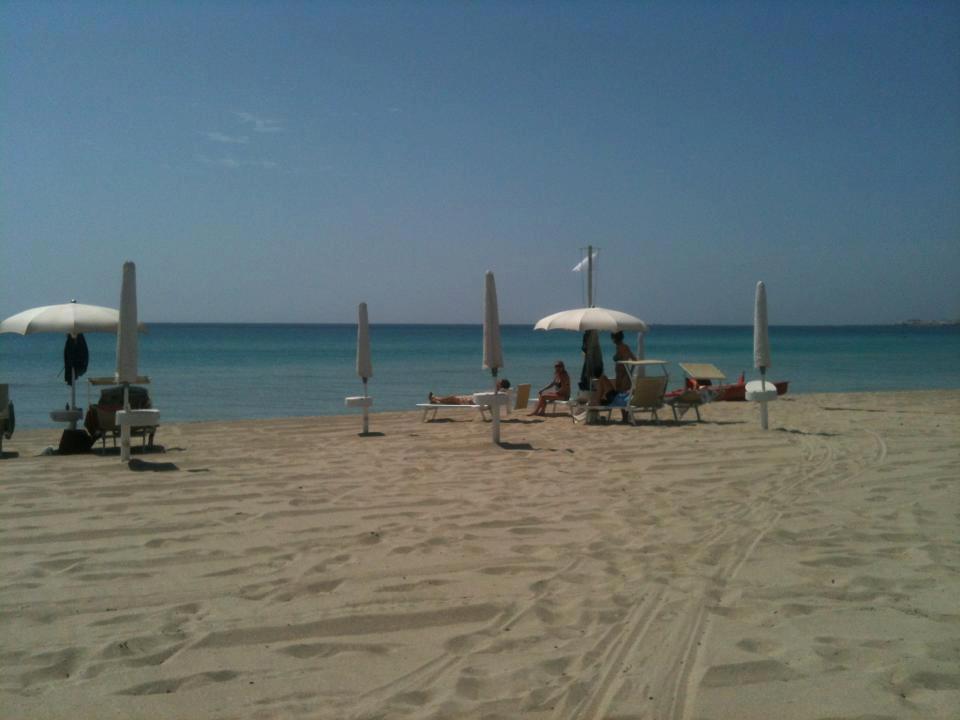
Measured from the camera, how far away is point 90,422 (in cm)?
919

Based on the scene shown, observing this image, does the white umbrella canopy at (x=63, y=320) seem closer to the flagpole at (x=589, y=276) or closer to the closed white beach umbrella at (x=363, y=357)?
the closed white beach umbrella at (x=363, y=357)

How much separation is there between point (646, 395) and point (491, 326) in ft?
10.7

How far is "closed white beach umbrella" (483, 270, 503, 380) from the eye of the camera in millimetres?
9211

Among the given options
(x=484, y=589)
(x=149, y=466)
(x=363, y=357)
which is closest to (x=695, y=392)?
(x=363, y=357)

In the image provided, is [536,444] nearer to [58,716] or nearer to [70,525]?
[70,525]

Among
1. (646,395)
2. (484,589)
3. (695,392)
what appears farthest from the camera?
(695,392)

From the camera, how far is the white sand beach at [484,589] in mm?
3086

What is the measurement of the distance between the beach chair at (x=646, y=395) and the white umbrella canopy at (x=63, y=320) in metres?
6.62

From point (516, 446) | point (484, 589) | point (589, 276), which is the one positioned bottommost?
point (484, 589)

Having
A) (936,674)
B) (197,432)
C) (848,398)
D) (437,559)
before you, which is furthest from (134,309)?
(848,398)

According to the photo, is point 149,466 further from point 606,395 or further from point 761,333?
point 761,333

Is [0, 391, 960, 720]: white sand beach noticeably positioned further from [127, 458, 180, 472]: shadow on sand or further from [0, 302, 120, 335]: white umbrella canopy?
[0, 302, 120, 335]: white umbrella canopy

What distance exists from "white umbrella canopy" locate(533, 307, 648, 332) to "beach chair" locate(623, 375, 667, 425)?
84cm

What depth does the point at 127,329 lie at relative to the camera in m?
7.93
